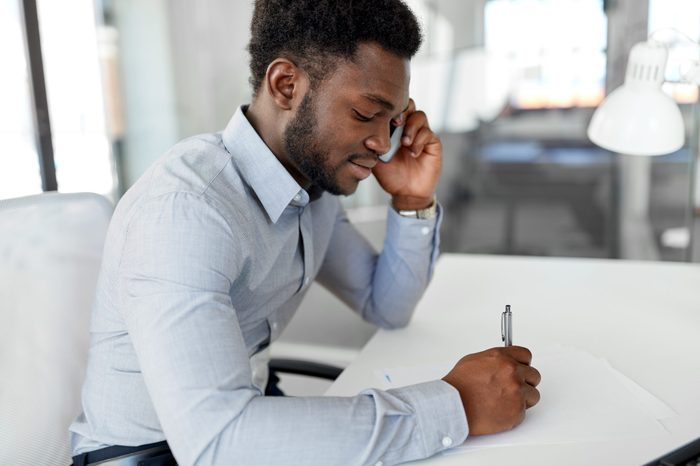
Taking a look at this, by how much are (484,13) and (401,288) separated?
172cm

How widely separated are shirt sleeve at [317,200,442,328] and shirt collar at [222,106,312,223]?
34 centimetres

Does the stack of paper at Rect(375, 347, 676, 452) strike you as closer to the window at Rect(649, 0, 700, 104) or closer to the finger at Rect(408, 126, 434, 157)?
the finger at Rect(408, 126, 434, 157)

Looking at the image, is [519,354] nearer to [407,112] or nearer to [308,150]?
[308,150]

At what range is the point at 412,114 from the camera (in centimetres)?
121

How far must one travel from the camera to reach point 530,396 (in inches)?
30.4

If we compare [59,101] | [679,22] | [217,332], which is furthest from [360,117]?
[59,101]

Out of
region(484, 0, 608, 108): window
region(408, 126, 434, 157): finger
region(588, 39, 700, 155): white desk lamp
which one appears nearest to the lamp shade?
region(588, 39, 700, 155): white desk lamp

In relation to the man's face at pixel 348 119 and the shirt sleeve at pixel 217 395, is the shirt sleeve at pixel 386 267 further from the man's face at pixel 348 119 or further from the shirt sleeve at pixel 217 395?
the shirt sleeve at pixel 217 395

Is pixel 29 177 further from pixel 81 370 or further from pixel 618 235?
pixel 618 235

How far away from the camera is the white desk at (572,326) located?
717 millimetres

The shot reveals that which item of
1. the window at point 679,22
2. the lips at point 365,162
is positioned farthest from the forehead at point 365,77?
the window at point 679,22

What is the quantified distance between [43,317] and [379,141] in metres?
0.58

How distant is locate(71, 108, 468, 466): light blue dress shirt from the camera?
655mm

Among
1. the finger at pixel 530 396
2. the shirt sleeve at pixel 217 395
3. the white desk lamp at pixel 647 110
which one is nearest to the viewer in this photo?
the shirt sleeve at pixel 217 395
